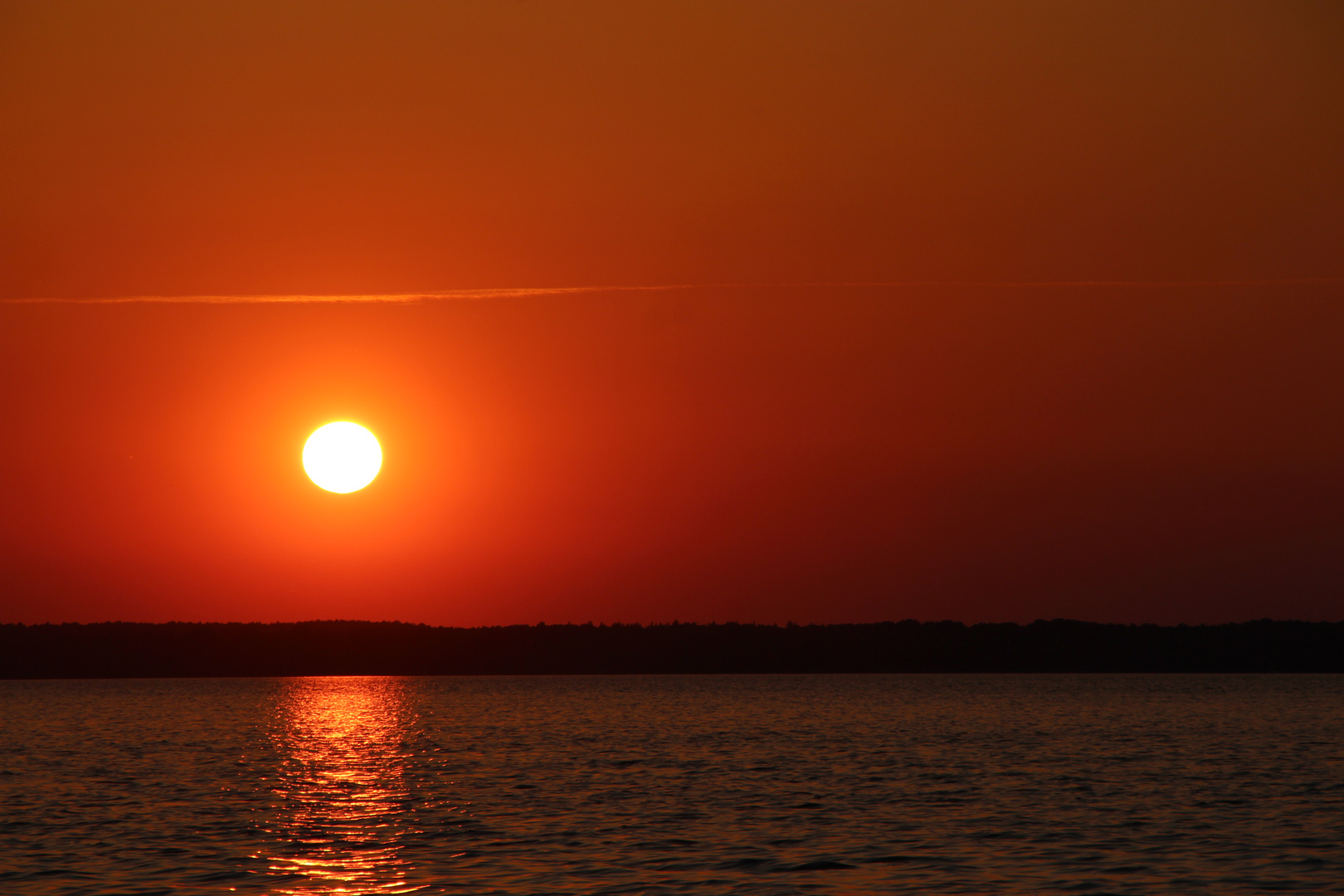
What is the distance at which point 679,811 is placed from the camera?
51.8 metres

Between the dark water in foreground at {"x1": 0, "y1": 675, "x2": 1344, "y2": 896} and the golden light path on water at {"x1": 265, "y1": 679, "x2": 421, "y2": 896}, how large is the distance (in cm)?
18

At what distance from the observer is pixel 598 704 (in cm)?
16975

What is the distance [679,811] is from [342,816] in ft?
39.9

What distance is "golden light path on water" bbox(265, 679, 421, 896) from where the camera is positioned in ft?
126

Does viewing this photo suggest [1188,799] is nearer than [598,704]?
Yes

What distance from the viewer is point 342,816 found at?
5316 cm

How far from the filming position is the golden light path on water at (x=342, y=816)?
38.5 m

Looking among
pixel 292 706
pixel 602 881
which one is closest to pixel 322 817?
pixel 602 881

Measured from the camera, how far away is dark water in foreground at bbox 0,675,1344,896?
38062 mm

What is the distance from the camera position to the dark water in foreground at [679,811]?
38.1 metres

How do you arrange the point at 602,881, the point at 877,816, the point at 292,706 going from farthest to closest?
the point at 292,706, the point at 877,816, the point at 602,881

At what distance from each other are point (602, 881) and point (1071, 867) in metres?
12.6

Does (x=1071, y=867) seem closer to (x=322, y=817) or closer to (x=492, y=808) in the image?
(x=492, y=808)

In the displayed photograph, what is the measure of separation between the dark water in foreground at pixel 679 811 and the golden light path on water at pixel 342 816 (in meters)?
0.18
